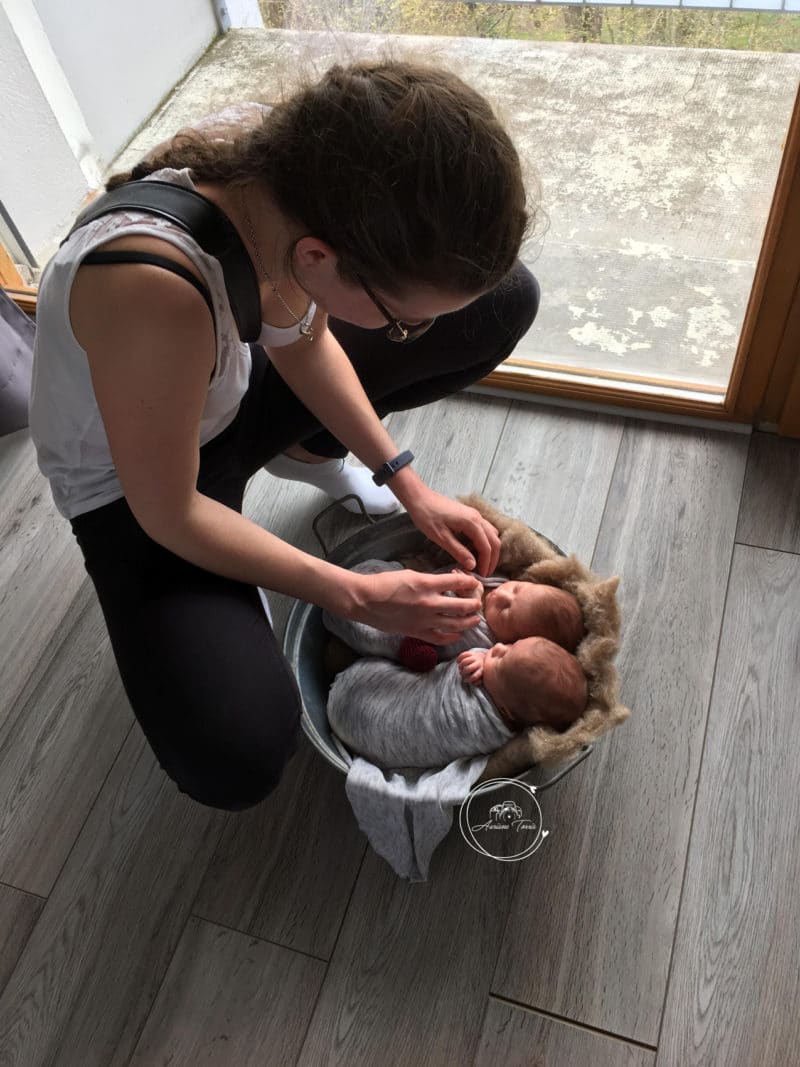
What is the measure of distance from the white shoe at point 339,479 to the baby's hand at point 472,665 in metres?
0.36

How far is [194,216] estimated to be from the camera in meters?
0.74

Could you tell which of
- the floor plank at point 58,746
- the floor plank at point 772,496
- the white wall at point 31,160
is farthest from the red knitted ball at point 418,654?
the white wall at point 31,160

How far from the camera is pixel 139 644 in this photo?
3.08 feet

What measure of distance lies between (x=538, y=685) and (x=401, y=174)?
1.98 ft

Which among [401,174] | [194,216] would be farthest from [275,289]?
[401,174]

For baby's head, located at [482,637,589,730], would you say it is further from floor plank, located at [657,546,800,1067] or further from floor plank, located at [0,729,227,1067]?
floor plank, located at [0,729,227,1067]

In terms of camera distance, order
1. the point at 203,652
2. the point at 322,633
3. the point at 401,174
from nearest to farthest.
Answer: the point at 401,174
the point at 203,652
the point at 322,633

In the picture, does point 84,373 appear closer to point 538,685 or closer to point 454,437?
point 538,685

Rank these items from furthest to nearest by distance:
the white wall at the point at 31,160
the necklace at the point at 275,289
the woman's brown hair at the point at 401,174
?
the white wall at the point at 31,160
the necklace at the point at 275,289
the woman's brown hair at the point at 401,174

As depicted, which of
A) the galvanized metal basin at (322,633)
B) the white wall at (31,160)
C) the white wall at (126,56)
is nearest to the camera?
the galvanized metal basin at (322,633)

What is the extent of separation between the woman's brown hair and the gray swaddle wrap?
538mm

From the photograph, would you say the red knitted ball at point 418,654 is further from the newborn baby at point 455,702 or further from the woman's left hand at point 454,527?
the woman's left hand at point 454,527

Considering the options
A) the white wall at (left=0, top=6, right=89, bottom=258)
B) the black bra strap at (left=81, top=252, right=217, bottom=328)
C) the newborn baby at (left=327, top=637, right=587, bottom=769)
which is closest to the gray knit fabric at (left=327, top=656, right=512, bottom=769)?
the newborn baby at (left=327, top=637, right=587, bottom=769)

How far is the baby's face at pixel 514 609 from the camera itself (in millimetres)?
1067
